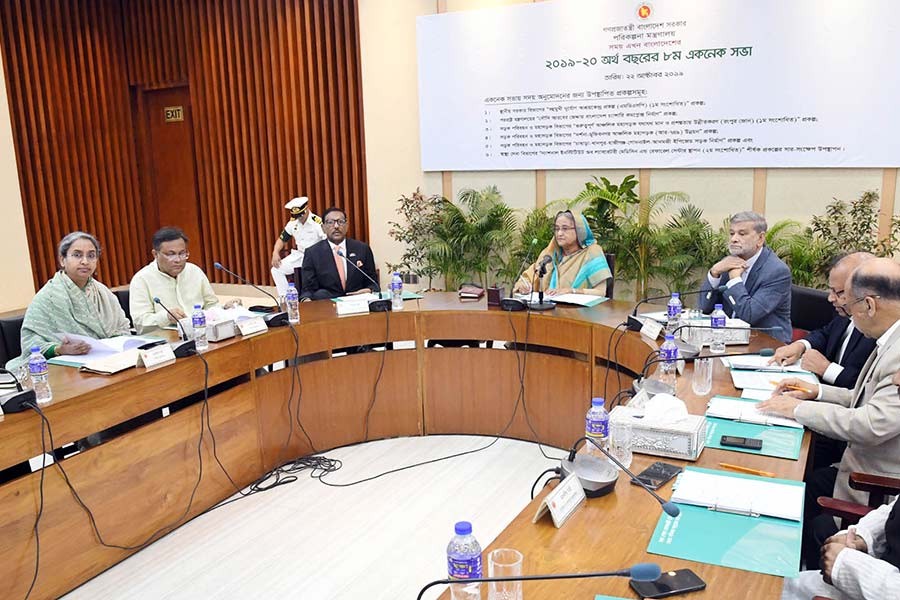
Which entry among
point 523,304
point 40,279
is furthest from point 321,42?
point 523,304

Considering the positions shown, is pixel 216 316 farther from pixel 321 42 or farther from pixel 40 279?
pixel 40 279

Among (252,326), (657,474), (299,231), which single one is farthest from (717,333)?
(299,231)

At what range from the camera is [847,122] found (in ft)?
15.5

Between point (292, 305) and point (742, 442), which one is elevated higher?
point (292, 305)

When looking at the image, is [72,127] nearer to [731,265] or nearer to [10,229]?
[10,229]

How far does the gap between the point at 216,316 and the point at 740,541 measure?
2655 mm

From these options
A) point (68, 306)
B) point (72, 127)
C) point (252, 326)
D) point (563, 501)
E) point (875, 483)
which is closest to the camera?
point (563, 501)

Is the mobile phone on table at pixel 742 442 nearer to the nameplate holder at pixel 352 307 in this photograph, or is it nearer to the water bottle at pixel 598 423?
the water bottle at pixel 598 423

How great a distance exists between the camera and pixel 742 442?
2.09 meters

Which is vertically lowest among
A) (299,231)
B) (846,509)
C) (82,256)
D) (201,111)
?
(846,509)

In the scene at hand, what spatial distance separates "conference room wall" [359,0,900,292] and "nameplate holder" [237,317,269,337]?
3.09 metres

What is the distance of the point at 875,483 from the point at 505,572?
1.19m

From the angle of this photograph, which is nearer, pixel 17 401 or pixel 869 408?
pixel 869 408

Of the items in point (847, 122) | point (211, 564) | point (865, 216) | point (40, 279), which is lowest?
point (211, 564)
